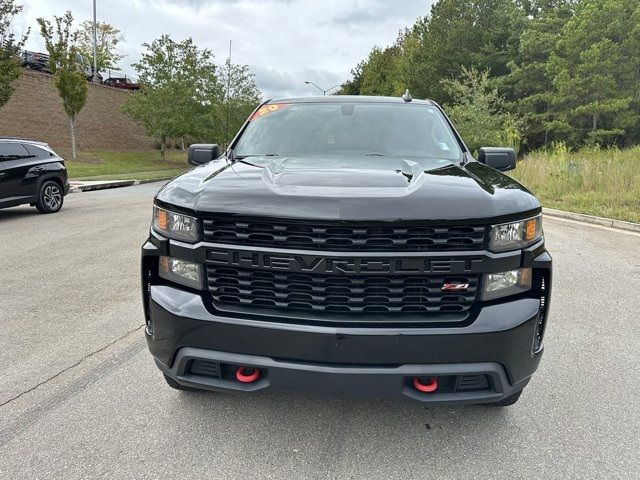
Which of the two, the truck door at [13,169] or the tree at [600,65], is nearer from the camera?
the truck door at [13,169]

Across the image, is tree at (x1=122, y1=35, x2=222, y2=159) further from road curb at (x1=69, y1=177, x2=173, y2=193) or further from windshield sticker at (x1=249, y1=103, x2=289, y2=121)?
windshield sticker at (x1=249, y1=103, x2=289, y2=121)

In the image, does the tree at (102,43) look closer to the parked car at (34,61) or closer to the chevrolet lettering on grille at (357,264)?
the parked car at (34,61)

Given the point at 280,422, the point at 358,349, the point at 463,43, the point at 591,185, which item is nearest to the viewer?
the point at 358,349

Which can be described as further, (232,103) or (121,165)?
(232,103)

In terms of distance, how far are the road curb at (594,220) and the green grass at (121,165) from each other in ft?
58.1

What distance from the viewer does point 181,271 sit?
2.24m

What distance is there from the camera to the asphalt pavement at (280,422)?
224cm

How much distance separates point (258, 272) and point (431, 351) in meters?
0.83

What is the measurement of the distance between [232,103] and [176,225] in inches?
1577

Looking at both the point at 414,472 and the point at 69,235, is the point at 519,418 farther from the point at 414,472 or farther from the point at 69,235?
the point at 69,235

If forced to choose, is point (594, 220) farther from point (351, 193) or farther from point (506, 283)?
point (351, 193)

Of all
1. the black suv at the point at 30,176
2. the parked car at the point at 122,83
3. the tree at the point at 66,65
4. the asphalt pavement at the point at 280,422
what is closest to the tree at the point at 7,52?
the tree at the point at 66,65

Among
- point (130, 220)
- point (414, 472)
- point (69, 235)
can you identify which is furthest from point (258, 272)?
point (130, 220)

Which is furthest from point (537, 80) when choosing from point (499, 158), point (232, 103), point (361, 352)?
Result: point (361, 352)
